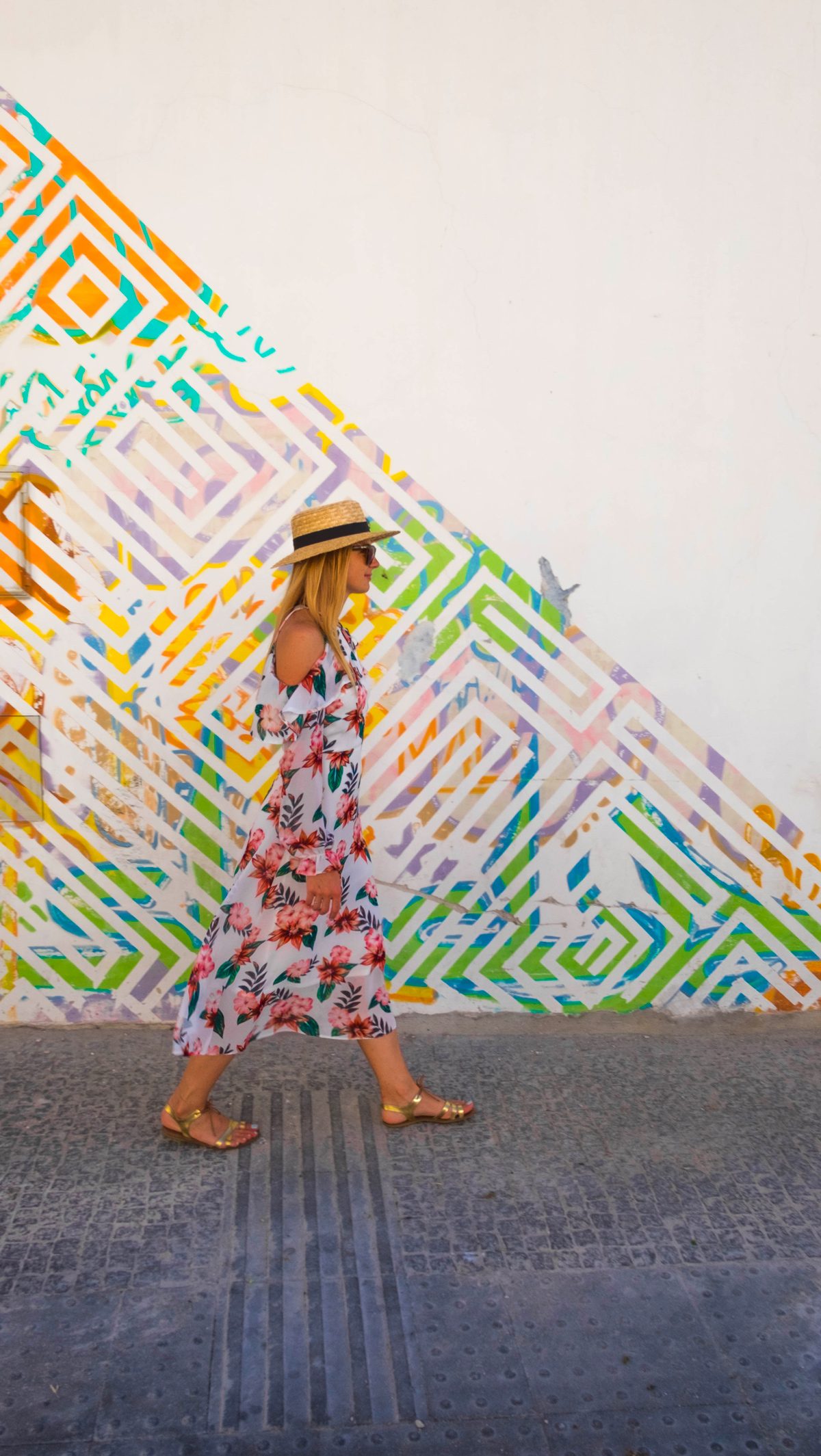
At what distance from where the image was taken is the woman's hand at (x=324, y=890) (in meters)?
2.68

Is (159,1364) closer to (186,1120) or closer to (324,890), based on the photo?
(186,1120)

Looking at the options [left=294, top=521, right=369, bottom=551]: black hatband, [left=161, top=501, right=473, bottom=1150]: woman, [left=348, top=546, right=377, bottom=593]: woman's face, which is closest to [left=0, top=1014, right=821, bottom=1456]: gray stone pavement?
[left=161, top=501, right=473, bottom=1150]: woman

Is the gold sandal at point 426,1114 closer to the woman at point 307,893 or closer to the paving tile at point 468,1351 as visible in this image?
the woman at point 307,893

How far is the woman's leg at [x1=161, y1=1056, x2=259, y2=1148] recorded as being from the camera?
2.77 m

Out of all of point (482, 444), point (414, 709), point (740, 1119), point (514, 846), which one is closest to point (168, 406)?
point (482, 444)

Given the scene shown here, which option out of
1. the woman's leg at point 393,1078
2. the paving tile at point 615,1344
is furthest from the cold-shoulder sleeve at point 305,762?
the paving tile at point 615,1344

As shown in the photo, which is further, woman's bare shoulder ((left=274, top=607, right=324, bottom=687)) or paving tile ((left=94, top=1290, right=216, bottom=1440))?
woman's bare shoulder ((left=274, top=607, right=324, bottom=687))

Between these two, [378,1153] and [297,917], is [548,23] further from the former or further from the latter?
[378,1153]

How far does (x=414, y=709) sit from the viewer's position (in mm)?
3514

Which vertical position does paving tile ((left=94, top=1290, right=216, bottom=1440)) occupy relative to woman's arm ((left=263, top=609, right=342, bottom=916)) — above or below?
below

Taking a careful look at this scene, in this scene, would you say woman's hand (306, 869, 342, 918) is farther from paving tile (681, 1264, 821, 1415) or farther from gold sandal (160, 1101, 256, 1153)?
paving tile (681, 1264, 821, 1415)

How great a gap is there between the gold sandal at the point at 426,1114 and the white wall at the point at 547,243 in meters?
1.62

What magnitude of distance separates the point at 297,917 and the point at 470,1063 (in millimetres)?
1026

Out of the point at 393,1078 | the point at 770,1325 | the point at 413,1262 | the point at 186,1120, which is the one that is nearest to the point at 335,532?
the point at 393,1078
